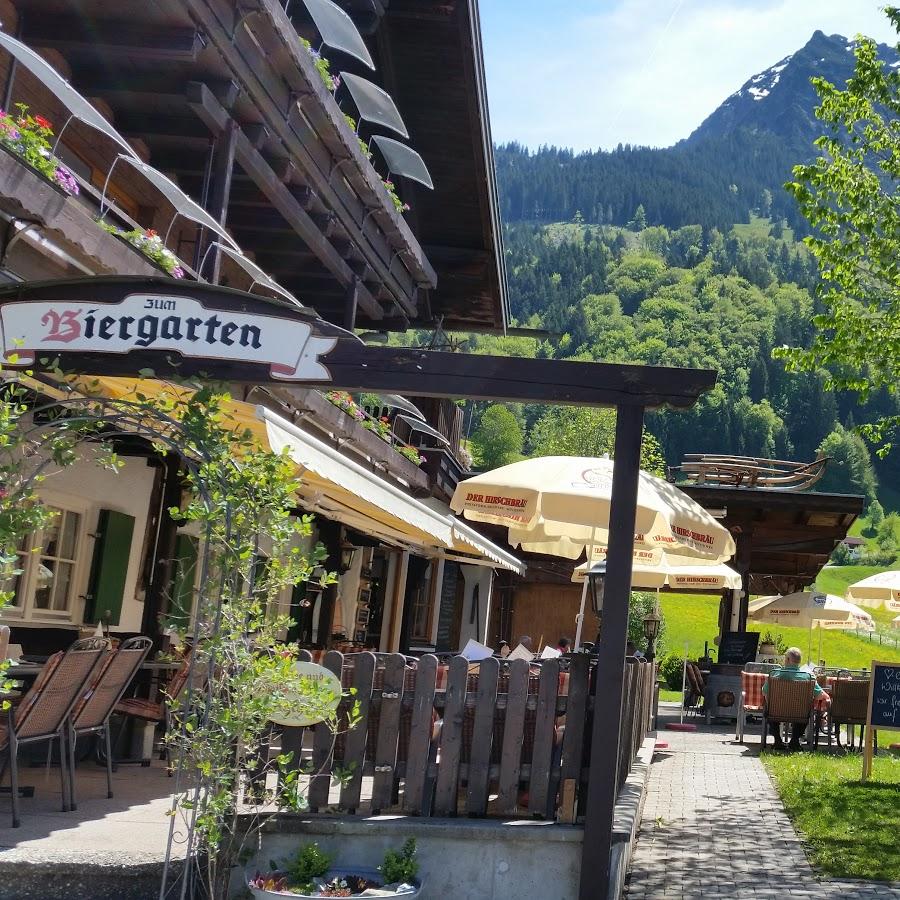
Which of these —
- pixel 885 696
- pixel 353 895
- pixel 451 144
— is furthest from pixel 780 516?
pixel 353 895

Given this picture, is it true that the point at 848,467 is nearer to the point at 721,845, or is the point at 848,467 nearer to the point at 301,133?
the point at 301,133

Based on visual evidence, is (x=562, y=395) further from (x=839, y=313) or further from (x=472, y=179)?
(x=472, y=179)

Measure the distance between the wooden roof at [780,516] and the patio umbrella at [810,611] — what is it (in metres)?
1.01

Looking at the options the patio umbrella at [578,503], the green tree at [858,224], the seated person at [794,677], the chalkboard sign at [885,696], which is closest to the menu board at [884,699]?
the chalkboard sign at [885,696]

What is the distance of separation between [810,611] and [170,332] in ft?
57.7

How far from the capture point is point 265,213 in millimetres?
13414

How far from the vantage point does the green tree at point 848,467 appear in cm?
12950

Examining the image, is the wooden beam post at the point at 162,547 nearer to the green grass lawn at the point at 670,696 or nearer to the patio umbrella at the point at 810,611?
the patio umbrella at the point at 810,611

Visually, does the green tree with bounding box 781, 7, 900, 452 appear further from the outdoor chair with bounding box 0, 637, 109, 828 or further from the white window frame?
the outdoor chair with bounding box 0, 637, 109, 828

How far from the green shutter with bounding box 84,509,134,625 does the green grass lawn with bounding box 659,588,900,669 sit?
47592 millimetres

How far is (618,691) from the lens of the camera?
5730mm

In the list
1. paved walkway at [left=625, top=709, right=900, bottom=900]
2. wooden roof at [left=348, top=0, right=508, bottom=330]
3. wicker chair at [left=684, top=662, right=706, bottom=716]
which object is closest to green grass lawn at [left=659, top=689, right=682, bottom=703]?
wicker chair at [left=684, top=662, right=706, bottom=716]

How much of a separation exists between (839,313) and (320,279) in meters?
6.45

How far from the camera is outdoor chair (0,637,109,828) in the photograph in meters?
6.31
